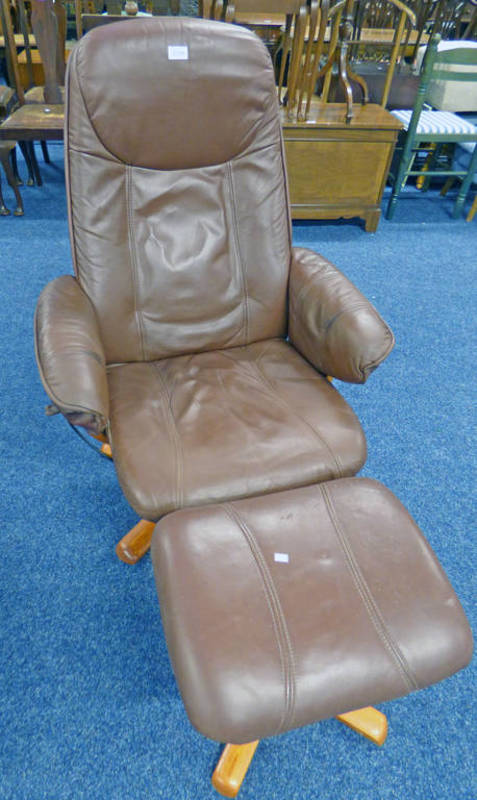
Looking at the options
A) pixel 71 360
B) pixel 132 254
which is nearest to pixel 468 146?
pixel 132 254

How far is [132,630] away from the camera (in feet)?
3.85

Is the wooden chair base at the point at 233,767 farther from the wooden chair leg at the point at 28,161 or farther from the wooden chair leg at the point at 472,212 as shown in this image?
the wooden chair leg at the point at 28,161

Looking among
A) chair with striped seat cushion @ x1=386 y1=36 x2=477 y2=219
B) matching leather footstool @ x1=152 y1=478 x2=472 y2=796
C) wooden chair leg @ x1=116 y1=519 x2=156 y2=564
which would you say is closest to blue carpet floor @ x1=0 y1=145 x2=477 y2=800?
wooden chair leg @ x1=116 y1=519 x2=156 y2=564

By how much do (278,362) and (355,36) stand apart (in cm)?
415

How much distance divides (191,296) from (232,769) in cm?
102

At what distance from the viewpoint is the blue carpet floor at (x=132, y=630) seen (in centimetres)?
98

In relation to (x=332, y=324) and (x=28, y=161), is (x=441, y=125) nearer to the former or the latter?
(x=332, y=324)

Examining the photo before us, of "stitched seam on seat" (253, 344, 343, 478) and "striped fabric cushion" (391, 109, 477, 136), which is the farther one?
"striped fabric cushion" (391, 109, 477, 136)

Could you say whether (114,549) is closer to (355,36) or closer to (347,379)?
(347,379)

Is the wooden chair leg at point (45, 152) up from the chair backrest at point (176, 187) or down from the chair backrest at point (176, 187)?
down

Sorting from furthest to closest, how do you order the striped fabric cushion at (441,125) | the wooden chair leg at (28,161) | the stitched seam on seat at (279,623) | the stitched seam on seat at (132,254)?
the wooden chair leg at (28,161) < the striped fabric cushion at (441,125) < the stitched seam on seat at (132,254) < the stitched seam on seat at (279,623)

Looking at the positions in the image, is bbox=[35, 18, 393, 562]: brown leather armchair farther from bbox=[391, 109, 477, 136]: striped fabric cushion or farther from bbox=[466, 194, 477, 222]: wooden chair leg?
bbox=[466, 194, 477, 222]: wooden chair leg

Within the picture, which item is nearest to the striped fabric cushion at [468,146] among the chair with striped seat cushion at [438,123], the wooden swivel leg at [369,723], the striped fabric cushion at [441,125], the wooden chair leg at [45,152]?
the chair with striped seat cushion at [438,123]

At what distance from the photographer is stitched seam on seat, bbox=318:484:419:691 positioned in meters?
0.79
